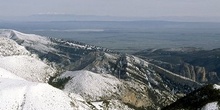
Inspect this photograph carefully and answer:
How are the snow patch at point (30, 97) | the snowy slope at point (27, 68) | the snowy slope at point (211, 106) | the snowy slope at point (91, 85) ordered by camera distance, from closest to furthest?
the snowy slope at point (211, 106) → the snow patch at point (30, 97) → the snowy slope at point (91, 85) → the snowy slope at point (27, 68)

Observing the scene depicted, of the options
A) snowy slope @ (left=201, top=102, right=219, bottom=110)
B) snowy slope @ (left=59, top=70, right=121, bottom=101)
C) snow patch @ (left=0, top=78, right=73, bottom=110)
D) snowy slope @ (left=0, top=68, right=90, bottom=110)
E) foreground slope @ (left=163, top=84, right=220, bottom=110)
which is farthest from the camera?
snowy slope @ (left=59, top=70, right=121, bottom=101)

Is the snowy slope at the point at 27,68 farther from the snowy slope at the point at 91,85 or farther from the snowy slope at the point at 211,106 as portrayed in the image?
the snowy slope at the point at 211,106

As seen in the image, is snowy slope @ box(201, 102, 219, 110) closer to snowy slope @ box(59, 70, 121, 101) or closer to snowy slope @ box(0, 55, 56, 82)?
snowy slope @ box(59, 70, 121, 101)

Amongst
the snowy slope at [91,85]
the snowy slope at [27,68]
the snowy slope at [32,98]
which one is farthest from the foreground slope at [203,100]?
the snowy slope at [27,68]

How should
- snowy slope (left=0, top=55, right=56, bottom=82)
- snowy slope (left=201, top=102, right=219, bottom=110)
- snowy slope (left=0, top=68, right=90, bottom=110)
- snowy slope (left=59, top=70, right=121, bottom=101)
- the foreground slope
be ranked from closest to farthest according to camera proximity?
snowy slope (left=201, top=102, right=219, bottom=110), the foreground slope, snowy slope (left=0, top=68, right=90, bottom=110), snowy slope (left=59, top=70, right=121, bottom=101), snowy slope (left=0, top=55, right=56, bottom=82)

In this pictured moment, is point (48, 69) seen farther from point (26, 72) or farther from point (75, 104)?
point (75, 104)

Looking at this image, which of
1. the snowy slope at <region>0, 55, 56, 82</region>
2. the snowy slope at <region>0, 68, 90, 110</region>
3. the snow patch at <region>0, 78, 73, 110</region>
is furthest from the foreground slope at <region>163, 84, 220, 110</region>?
the snowy slope at <region>0, 55, 56, 82</region>

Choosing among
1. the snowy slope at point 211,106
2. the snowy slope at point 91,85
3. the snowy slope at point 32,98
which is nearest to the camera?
the snowy slope at point 211,106
